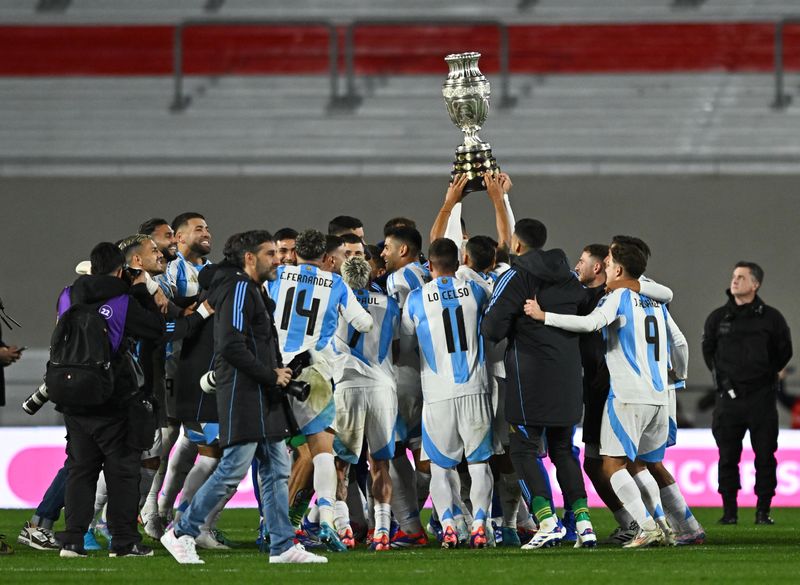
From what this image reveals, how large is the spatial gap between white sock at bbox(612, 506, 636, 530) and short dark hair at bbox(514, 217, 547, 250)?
178 cm

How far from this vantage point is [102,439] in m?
7.43

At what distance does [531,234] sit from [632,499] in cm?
166

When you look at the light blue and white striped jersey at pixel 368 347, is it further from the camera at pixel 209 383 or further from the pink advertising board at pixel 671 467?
the pink advertising board at pixel 671 467

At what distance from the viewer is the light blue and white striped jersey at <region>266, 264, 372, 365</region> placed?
8.09m

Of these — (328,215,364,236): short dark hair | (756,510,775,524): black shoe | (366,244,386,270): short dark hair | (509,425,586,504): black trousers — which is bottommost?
(756,510,775,524): black shoe

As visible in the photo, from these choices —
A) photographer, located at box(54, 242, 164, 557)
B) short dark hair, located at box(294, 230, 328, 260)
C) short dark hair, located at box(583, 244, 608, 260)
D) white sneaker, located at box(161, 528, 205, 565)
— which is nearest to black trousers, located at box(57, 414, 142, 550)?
photographer, located at box(54, 242, 164, 557)

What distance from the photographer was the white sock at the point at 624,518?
28.1 ft

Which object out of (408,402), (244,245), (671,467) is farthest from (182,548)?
(671,467)

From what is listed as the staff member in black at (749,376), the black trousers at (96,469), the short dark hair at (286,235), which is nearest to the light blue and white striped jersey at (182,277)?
the short dark hair at (286,235)

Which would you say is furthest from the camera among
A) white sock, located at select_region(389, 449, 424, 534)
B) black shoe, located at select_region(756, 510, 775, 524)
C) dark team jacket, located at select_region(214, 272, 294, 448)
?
black shoe, located at select_region(756, 510, 775, 524)

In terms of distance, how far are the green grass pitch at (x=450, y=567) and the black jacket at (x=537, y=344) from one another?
2.68 ft

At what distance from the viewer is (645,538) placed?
802 cm

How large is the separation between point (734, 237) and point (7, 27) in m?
10.7

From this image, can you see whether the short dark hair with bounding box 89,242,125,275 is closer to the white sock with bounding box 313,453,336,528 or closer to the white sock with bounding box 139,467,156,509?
the white sock with bounding box 313,453,336,528
